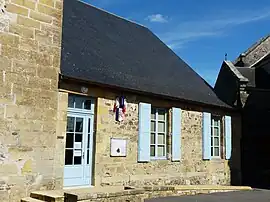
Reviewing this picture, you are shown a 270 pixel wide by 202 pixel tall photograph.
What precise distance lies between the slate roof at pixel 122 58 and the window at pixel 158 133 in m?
0.64

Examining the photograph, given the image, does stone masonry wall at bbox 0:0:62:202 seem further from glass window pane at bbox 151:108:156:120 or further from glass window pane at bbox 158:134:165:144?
glass window pane at bbox 158:134:165:144

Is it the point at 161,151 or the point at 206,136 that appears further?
the point at 206,136

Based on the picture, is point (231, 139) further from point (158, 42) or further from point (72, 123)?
point (72, 123)

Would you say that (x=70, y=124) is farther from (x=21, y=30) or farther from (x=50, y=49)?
(x=21, y=30)

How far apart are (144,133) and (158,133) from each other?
0.85 meters

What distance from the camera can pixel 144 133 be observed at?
412 inches

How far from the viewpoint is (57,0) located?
8.49m

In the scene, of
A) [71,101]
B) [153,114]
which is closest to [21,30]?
[71,101]

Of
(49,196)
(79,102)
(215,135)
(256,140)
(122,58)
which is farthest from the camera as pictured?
(256,140)

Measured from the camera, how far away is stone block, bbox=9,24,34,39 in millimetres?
7558

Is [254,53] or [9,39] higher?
[254,53]

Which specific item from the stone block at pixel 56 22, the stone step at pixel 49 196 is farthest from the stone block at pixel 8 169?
the stone block at pixel 56 22

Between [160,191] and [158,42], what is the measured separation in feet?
24.0

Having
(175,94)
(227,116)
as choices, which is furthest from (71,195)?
(227,116)
